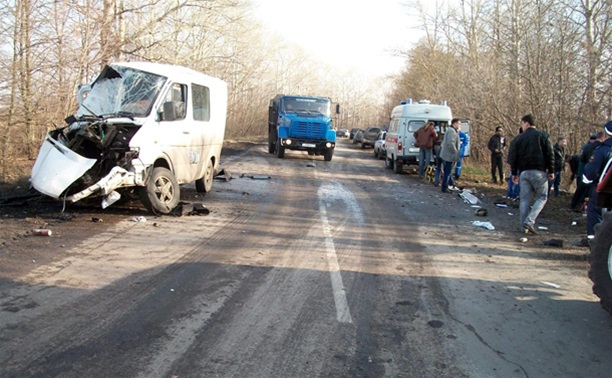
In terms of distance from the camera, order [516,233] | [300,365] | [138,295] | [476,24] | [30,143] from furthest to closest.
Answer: [476,24], [30,143], [516,233], [138,295], [300,365]

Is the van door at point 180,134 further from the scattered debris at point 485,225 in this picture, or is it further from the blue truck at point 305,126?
the blue truck at point 305,126

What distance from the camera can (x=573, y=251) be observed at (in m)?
7.88

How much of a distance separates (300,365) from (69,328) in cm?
191

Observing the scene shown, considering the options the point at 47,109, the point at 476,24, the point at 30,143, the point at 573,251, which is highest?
the point at 476,24

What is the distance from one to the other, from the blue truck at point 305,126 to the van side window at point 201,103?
1272cm

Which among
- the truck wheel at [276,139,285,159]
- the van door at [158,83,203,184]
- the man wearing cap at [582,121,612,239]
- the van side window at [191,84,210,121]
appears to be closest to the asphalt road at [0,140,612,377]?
the man wearing cap at [582,121,612,239]

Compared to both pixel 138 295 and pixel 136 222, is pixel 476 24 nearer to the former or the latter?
pixel 136 222

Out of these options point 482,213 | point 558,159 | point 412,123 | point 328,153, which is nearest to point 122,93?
point 482,213

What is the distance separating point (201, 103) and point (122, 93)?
1.77 metres

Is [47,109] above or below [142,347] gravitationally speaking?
above

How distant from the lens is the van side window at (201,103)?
10.2 meters

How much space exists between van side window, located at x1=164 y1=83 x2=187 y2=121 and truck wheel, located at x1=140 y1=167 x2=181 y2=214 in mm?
1059

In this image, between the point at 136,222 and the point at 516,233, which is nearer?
the point at 136,222

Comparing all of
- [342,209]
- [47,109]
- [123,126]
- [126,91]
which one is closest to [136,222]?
[123,126]
